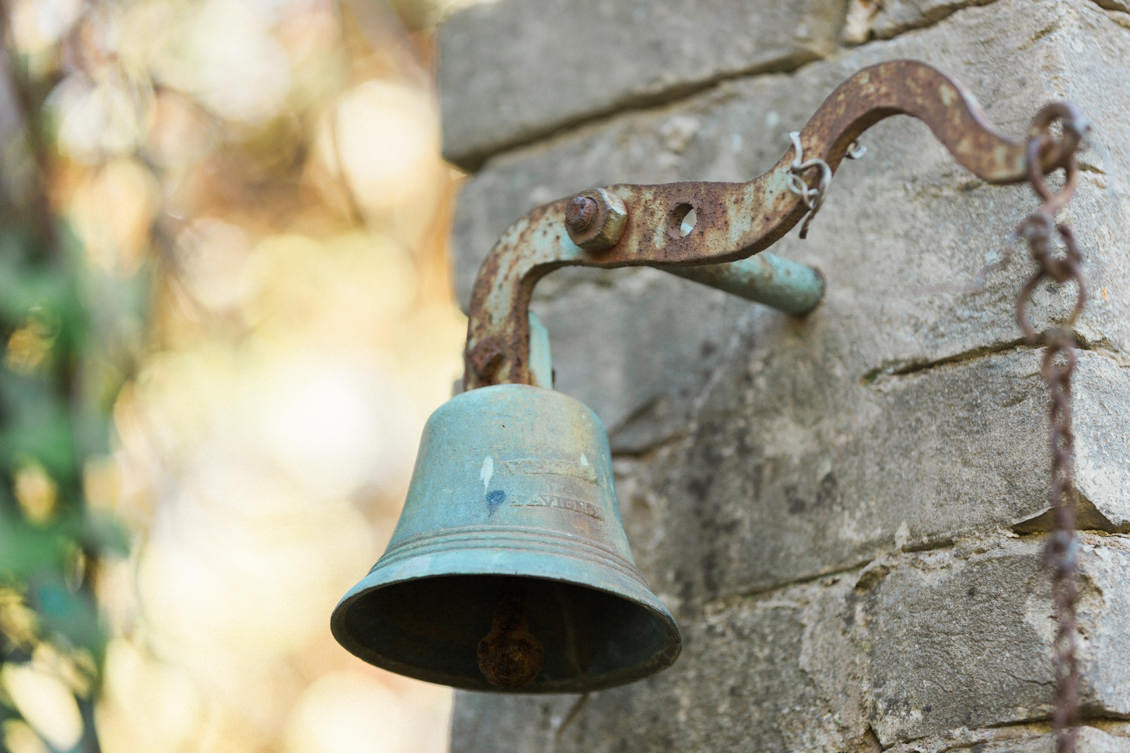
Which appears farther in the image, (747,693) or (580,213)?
(747,693)

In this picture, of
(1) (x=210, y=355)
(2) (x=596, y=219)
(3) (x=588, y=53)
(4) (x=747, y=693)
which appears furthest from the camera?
(1) (x=210, y=355)

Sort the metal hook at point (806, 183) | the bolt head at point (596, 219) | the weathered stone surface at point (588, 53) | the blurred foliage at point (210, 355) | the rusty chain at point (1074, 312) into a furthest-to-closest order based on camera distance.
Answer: the blurred foliage at point (210, 355)
the weathered stone surface at point (588, 53)
the bolt head at point (596, 219)
the metal hook at point (806, 183)
the rusty chain at point (1074, 312)

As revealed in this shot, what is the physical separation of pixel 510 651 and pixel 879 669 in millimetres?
334

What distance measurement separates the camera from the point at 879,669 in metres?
1.31

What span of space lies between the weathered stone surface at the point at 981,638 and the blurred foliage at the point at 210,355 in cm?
133

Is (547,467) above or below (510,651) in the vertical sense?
above

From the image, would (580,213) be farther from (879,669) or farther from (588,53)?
(588,53)

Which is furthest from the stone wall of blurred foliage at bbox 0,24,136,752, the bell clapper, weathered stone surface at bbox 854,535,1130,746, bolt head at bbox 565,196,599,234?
blurred foliage at bbox 0,24,136,752

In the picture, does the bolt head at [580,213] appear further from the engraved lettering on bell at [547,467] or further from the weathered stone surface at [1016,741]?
the weathered stone surface at [1016,741]

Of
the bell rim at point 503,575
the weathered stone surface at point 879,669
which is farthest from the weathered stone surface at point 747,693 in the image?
the bell rim at point 503,575

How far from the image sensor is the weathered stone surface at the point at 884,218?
1.35m

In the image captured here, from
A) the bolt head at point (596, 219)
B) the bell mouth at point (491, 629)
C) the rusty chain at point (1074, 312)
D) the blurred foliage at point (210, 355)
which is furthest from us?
the blurred foliage at point (210, 355)

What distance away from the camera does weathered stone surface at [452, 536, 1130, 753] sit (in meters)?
1.19

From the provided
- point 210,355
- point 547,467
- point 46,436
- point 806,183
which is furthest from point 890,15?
point 210,355
